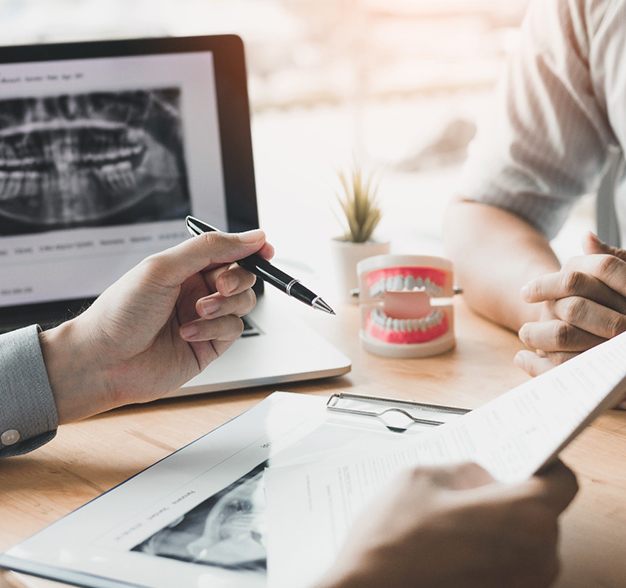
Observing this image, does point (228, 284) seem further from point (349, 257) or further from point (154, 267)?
point (349, 257)

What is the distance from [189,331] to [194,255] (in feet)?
0.29

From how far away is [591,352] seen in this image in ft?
1.98

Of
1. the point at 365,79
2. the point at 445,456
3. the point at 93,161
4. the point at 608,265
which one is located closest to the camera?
the point at 445,456

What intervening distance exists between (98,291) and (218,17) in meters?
1.55

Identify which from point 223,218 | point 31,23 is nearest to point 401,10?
point 31,23

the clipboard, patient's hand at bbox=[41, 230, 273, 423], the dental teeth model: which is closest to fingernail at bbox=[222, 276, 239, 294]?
patient's hand at bbox=[41, 230, 273, 423]

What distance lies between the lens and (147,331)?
0.76 meters

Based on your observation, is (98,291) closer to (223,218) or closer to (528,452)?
(223,218)

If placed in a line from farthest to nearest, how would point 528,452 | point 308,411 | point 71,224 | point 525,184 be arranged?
point 525,184 < point 71,224 < point 308,411 < point 528,452

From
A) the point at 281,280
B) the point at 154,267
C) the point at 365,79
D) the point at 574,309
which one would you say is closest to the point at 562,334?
the point at 574,309

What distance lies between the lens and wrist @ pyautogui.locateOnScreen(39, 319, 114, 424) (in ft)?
2.49

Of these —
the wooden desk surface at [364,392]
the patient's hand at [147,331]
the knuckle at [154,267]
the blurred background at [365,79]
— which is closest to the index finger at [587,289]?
the wooden desk surface at [364,392]

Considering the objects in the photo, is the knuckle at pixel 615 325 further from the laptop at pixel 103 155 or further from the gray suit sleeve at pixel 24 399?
the gray suit sleeve at pixel 24 399

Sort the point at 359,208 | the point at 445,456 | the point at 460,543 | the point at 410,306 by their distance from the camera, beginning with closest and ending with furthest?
the point at 460,543 → the point at 445,456 → the point at 410,306 → the point at 359,208
